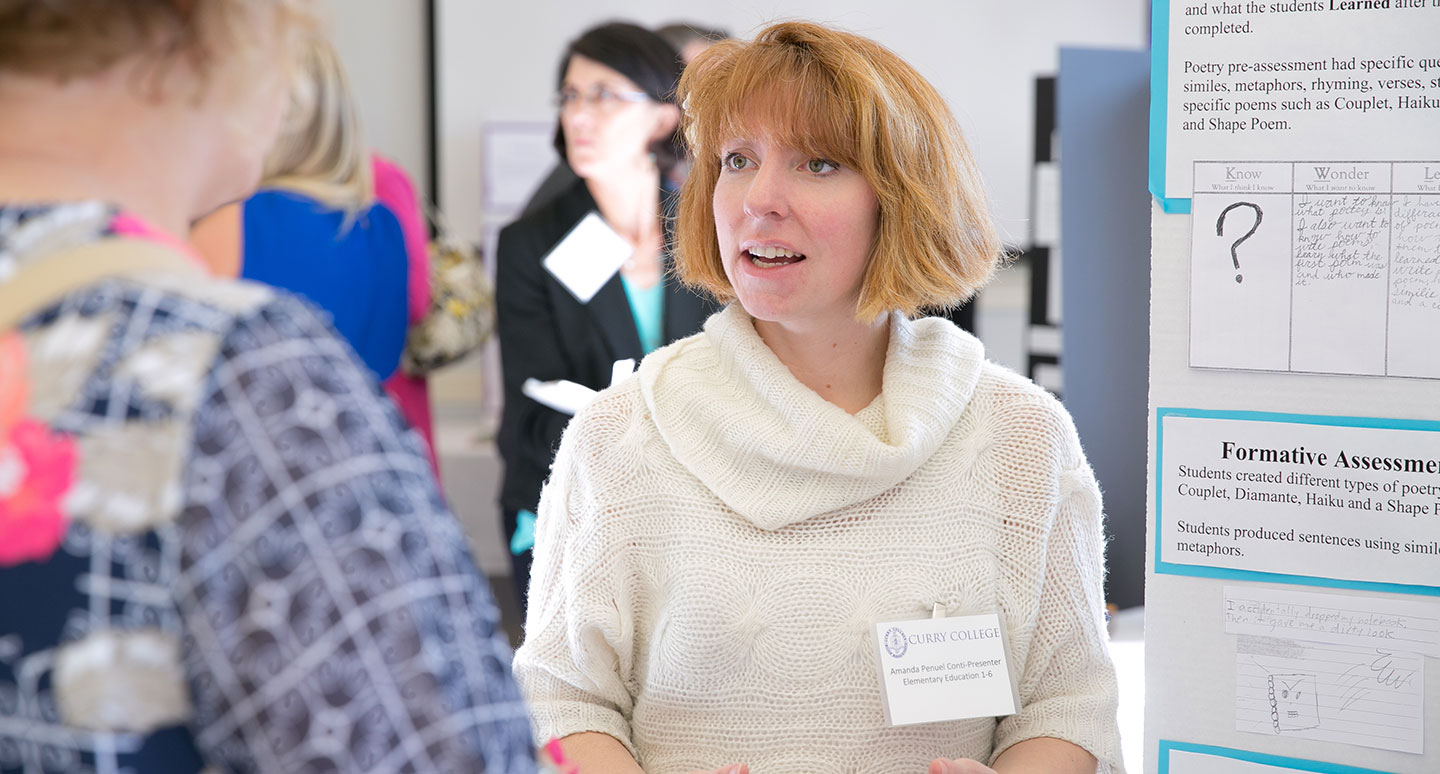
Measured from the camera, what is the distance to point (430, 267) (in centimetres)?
255

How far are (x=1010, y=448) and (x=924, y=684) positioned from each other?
0.34m

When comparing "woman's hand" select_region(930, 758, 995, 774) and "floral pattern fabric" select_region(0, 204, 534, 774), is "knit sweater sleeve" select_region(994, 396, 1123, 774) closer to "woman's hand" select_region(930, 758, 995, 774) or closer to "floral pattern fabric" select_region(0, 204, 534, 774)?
"woman's hand" select_region(930, 758, 995, 774)

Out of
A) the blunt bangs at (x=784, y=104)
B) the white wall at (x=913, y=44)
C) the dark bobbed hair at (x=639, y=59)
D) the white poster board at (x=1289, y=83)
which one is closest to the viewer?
the white poster board at (x=1289, y=83)

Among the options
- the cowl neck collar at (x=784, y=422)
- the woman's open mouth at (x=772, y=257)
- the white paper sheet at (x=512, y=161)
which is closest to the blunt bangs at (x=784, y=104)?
the woman's open mouth at (x=772, y=257)

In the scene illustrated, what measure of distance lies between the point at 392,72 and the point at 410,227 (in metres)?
3.31

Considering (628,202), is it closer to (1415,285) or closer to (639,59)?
(639,59)

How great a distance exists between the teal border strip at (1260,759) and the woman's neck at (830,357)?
60 centimetres

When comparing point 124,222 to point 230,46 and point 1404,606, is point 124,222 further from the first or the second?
point 1404,606

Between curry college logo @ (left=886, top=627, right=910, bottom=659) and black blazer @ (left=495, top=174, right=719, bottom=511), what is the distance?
1247 millimetres

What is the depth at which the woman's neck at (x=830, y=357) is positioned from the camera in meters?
1.72

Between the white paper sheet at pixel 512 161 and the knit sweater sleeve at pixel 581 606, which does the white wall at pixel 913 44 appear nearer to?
the white paper sheet at pixel 512 161

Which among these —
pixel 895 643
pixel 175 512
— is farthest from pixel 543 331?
pixel 175 512

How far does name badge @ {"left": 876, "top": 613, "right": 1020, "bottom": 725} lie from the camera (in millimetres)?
1483

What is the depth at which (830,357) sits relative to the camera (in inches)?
67.9
